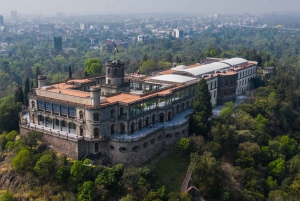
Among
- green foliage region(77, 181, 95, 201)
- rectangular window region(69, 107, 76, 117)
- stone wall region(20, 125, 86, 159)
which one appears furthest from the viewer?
rectangular window region(69, 107, 76, 117)

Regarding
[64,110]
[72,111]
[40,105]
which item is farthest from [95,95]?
[40,105]

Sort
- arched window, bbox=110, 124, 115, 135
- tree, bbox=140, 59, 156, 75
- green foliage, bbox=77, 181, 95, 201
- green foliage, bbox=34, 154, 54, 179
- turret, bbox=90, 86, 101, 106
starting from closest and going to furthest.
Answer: green foliage, bbox=77, 181, 95, 201 → green foliage, bbox=34, 154, 54, 179 → turret, bbox=90, 86, 101, 106 → arched window, bbox=110, 124, 115, 135 → tree, bbox=140, 59, 156, 75

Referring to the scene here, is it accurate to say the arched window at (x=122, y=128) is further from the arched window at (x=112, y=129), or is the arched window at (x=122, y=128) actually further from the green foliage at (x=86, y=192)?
the green foliage at (x=86, y=192)

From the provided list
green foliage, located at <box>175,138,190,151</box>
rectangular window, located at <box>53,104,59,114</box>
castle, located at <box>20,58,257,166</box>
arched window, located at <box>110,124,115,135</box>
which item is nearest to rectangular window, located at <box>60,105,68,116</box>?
castle, located at <box>20,58,257,166</box>

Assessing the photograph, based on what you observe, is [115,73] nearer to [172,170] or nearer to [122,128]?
[122,128]

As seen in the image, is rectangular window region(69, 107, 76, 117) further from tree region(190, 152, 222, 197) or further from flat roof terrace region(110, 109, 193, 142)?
tree region(190, 152, 222, 197)

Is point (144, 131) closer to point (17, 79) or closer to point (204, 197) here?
point (204, 197)

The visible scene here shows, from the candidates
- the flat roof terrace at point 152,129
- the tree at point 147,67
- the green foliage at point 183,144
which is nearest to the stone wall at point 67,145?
the flat roof terrace at point 152,129
